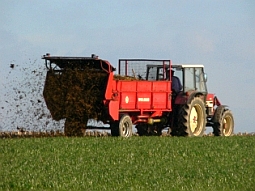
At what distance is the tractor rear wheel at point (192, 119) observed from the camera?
27.6 meters

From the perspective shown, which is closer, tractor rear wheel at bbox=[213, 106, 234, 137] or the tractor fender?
the tractor fender

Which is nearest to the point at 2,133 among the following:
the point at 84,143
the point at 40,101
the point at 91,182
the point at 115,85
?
the point at 40,101

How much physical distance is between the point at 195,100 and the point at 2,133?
6874mm

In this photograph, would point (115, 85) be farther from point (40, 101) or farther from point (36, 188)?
point (36, 188)

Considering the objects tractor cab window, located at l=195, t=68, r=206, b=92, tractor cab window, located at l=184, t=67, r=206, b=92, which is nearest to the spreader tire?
tractor cab window, located at l=184, t=67, r=206, b=92

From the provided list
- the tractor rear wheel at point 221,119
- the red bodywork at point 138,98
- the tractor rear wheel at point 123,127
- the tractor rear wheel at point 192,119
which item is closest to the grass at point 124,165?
the red bodywork at point 138,98

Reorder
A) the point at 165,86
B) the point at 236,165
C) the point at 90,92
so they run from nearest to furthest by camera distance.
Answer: the point at 236,165 < the point at 90,92 < the point at 165,86

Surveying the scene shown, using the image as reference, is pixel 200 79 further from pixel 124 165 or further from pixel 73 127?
pixel 124 165

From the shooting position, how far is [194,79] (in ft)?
93.5

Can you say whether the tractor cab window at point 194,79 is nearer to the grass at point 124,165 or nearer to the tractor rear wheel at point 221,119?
the tractor rear wheel at point 221,119

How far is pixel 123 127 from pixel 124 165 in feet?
29.2

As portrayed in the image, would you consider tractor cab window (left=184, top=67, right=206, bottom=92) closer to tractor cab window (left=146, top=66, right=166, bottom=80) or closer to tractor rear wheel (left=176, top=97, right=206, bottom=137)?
tractor rear wheel (left=176, top=97, right=206, bottom=137)

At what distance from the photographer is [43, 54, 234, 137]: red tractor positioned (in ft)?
80.5

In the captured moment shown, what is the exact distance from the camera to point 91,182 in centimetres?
1396
